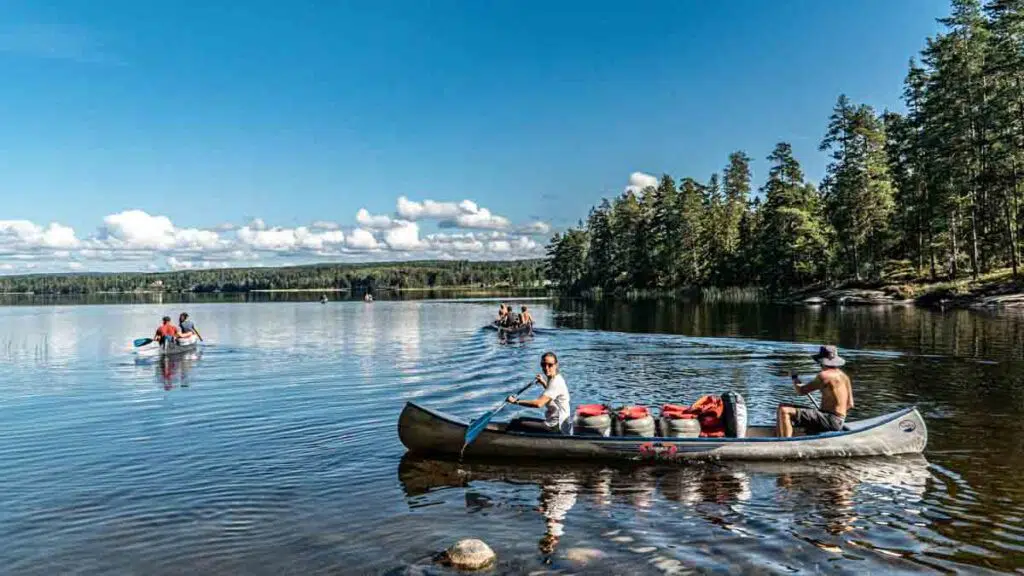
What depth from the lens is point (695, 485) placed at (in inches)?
462

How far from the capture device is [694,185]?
105 metres

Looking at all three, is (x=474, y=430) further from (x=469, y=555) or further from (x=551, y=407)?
(x=469, y=555)

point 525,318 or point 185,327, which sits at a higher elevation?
point 525,318

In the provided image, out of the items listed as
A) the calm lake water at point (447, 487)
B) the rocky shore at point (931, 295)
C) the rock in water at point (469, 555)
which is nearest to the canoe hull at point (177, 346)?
the calm lake water at point (447, 487)

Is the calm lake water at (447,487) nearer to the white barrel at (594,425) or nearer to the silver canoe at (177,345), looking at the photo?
the white barrel at (594,425)

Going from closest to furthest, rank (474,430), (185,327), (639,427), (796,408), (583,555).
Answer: (583,555)
(639,427)
(474,430)
(796,408)
(185,327)

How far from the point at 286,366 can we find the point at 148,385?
5.62 m

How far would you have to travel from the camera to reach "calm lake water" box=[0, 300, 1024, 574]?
8.88m

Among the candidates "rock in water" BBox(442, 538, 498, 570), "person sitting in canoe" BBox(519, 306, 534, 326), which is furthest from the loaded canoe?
"person sitting in canoe" BBox(519, 306, 534, 326)

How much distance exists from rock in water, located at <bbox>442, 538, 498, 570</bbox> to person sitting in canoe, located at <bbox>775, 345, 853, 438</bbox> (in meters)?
6.91

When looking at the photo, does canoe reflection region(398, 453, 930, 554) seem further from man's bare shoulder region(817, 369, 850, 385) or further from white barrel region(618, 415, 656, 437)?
man's bare shoulder region(817, 369, 850, 385)

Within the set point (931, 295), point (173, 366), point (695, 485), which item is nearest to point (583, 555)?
point (695, 485)

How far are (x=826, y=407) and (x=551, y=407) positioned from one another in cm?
524

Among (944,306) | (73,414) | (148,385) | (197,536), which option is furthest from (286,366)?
(944,306)
